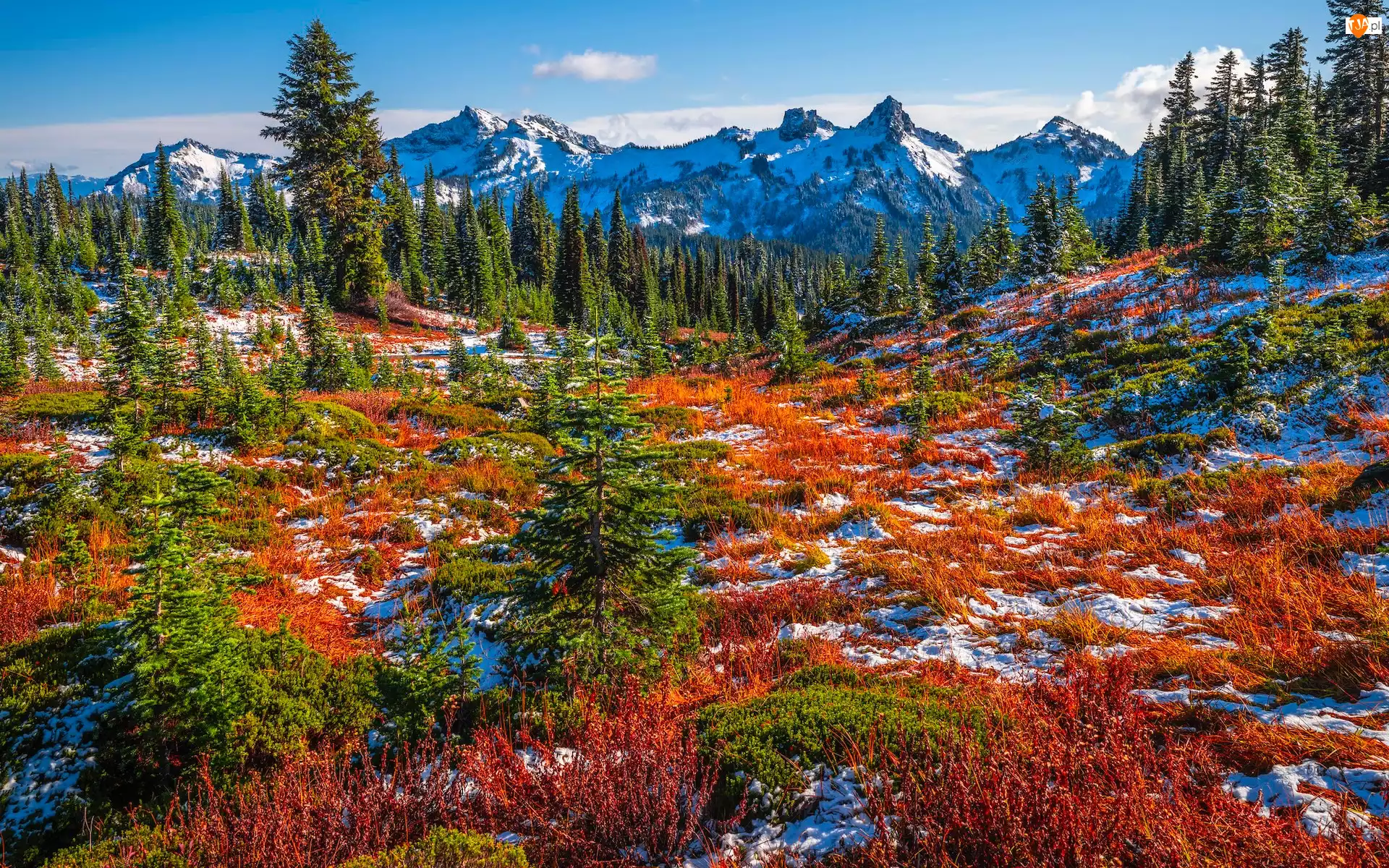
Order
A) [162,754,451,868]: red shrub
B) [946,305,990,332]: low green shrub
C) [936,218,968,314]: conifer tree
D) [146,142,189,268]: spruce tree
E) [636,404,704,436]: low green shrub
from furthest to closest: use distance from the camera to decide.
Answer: [146,142,189,268]: spruce tree
[936,218,968,314]: conifer tree
[946,305,990,332]: low green shrub
[636,404,704,436]: low green shrub
[162,754,451,868]: red shrub

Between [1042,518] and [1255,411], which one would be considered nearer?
[1042,518]

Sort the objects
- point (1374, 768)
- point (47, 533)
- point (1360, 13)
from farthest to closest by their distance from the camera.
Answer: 1. point (1360, 13)
2. point (47, 533)
3. point (1374, 768)

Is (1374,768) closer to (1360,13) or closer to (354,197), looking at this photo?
(354,197)

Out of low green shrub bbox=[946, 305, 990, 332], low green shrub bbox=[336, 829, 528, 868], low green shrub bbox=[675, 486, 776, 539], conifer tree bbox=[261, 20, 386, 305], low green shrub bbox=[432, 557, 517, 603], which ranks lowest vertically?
low green shrub bbox=[432, 557, 517, 603]

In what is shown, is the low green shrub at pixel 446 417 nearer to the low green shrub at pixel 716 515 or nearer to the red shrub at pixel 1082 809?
the low green shrub at pixel 716 515

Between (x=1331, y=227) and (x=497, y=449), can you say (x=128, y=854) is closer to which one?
(x=497, y=449)

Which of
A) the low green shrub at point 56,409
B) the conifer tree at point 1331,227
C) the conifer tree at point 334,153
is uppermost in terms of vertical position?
the conifer tree at point 334,153

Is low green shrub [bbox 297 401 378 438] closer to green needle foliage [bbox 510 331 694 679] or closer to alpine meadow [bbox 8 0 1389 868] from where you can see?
alpine meadow [bbox 8 0 1389 868]

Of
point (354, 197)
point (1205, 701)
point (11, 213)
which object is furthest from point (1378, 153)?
point (11, 213)

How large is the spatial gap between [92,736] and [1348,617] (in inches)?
403

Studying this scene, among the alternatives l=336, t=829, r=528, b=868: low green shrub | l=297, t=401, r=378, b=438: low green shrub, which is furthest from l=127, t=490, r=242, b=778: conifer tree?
l=297, t=401, r=378, b=438: low green shrub

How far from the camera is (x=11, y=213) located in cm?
7469

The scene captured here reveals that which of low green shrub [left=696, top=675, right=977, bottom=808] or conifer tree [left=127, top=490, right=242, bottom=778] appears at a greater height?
conifer tree [left=127, top=490, right=242, bottom=778]

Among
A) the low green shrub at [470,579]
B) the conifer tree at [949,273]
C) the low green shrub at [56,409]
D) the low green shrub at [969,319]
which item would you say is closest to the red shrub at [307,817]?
the low green shrub at [470,579]
